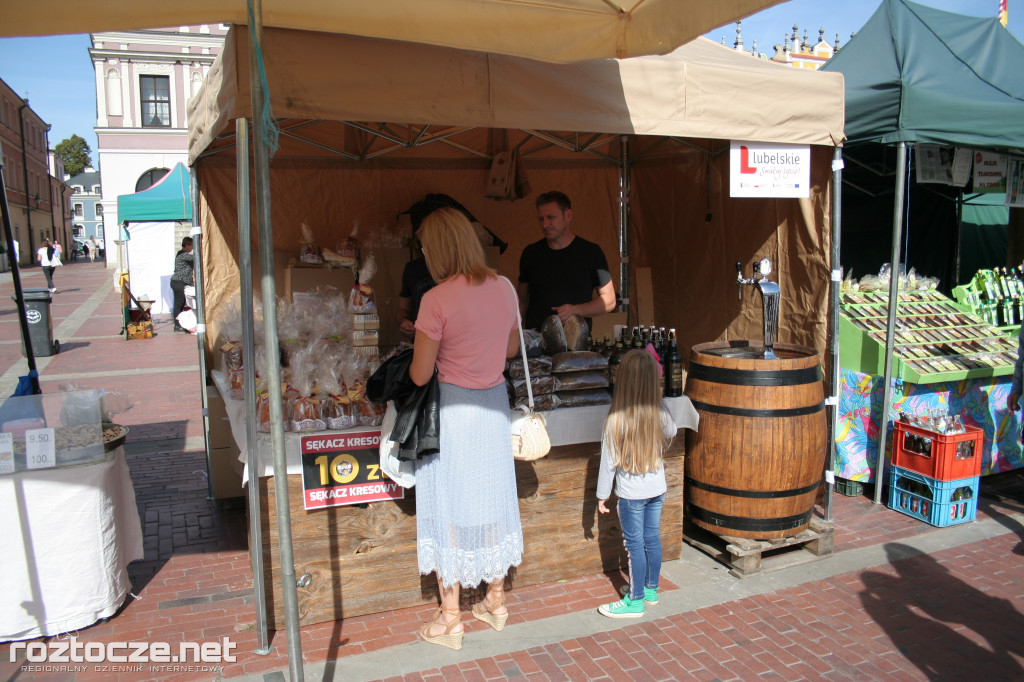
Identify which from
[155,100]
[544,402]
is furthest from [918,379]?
[155,100]

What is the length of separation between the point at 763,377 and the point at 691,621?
1.35 m

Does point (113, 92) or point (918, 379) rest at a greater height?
point (113, 92)

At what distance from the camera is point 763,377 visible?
12.6ft

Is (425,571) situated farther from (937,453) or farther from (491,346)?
(937,453)

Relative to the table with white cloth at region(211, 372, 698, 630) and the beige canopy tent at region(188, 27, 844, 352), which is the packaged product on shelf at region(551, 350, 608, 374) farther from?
the beige canopy tent at region(188, 27, 844, 352)

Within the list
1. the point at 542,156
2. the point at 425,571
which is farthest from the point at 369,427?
the point at 542,156

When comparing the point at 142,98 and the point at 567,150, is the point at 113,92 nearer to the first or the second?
the point at 142,98

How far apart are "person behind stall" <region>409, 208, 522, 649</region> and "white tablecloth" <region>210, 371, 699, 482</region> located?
1.84ft

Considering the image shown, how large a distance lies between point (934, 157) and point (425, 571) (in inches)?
235

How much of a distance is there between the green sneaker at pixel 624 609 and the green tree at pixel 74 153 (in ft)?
327

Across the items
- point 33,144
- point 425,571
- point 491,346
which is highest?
point 33,144

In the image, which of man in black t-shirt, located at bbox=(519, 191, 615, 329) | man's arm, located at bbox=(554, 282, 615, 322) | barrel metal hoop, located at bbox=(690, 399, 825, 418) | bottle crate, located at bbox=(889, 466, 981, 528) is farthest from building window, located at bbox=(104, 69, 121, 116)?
bottle crate, located at bbox=(889, 466, 981, 528)

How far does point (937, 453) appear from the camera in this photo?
4684 millimetres

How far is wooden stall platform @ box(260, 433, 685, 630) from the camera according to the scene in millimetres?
3381
